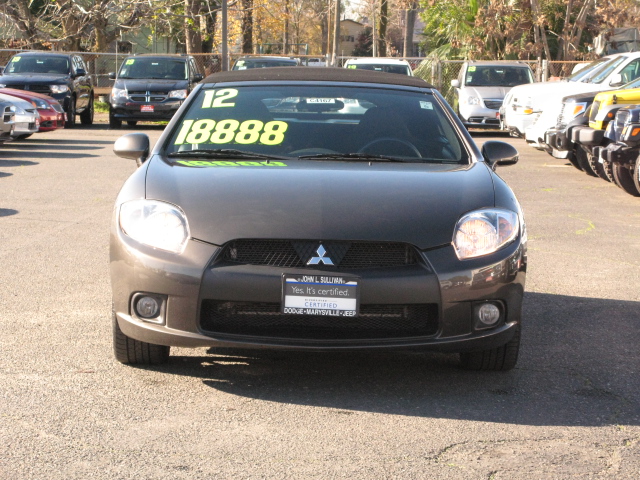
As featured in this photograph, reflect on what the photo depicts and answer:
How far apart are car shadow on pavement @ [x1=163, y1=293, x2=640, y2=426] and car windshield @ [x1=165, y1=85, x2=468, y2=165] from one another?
3.64ft

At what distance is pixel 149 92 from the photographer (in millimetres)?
23234

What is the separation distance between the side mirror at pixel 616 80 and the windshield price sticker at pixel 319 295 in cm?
1294

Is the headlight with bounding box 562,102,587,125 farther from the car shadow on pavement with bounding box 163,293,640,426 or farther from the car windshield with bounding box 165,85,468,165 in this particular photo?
the car shadow on pavement with bounding box 163,293,640,426

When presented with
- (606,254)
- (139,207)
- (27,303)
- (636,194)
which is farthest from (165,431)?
(636,194)

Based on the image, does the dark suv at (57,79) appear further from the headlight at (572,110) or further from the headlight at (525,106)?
the headlight at (572,110)

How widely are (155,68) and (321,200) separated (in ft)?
67.4

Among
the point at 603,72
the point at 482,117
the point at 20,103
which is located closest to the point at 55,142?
the point at 20,103

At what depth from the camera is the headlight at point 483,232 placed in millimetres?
4496

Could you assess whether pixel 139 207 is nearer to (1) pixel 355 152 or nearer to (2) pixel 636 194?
(1) pixel 355 152

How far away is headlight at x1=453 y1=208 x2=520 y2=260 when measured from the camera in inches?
177

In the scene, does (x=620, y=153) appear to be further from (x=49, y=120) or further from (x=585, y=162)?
(x=49, y=120)

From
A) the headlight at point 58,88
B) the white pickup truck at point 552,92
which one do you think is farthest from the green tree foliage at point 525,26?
the headlight at point 58,88

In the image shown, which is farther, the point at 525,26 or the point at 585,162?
the point at 525,26

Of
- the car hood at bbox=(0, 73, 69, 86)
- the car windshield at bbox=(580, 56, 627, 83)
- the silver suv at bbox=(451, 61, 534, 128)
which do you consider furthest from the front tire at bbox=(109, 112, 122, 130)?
the car windshield at bbox=(580, 56, 627, 83)
